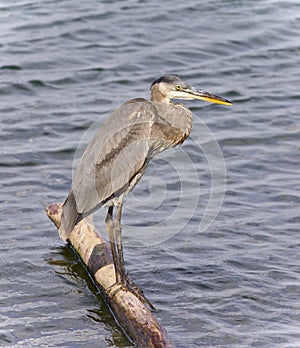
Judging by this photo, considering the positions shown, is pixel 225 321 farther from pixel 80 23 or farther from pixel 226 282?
pixel 80 23

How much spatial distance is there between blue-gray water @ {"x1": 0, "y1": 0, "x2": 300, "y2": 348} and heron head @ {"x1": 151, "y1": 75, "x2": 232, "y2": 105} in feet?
5.36

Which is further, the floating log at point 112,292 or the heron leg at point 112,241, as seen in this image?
the heron leg at point 112,241

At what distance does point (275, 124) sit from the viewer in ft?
40.2

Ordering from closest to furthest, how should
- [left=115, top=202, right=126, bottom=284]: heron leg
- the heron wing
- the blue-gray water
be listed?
[left=115, top=202, right=126, bottom=284]: heron leg < the blue-gray water < the heron wing

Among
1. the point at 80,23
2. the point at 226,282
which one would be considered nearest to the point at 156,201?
the point at 226,282

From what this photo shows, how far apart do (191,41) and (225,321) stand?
930 centimetres

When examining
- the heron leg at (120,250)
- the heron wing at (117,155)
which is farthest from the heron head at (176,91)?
the heron leg at (120,250)

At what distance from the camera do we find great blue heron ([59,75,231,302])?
24.5 feet

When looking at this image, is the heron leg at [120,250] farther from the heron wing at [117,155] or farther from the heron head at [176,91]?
the heron head at [176,91]

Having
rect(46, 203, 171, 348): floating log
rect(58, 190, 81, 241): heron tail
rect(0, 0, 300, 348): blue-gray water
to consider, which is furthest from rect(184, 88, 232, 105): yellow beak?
rect(0, 0, 300, 348): blue-gray water

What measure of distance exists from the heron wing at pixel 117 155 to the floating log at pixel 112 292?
1.30 ft

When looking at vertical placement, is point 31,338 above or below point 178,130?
below

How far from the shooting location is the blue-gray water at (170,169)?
289 inches

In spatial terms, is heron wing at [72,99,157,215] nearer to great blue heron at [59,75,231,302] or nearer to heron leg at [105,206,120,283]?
great blue heron at [59,75,231,302]
